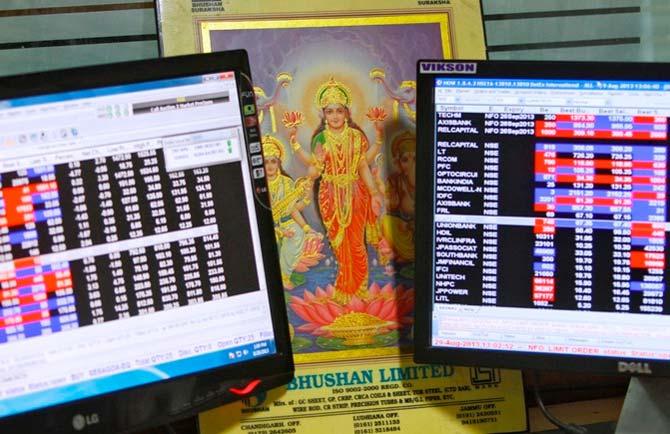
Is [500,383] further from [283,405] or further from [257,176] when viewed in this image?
[257,176]

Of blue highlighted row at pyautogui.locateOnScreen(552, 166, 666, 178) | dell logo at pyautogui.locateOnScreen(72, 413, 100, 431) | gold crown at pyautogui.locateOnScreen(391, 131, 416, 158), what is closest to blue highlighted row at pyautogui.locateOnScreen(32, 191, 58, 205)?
dell logo at pyautogui.locateOnScreen(72, 413, 100, 431)

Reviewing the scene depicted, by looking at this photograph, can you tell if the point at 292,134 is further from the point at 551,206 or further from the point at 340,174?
the point at 551,206

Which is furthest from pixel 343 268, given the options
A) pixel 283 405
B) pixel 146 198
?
pixel 146 198

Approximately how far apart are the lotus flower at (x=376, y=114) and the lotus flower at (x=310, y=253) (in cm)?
18

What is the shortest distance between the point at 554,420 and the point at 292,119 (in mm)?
539

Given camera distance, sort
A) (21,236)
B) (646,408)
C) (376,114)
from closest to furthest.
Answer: (21,236) < (646,408) < (376,114)

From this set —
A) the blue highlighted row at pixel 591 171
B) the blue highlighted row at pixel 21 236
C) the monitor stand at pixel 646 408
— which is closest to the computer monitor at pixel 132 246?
the blue highlighted row at pixel 21 236

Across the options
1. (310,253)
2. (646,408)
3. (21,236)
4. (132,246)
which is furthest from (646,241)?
(21,236)

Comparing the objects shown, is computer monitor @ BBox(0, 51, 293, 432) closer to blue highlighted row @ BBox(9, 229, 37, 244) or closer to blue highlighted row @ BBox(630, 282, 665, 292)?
blue highlighted row @ BBox(9, 229, 37, 244)

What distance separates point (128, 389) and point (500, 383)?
493 mm

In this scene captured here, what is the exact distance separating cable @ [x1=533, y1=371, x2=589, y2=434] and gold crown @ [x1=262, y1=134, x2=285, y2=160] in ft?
1.47

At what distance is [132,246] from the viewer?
81 cm

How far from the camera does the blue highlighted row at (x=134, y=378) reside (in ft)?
2.57

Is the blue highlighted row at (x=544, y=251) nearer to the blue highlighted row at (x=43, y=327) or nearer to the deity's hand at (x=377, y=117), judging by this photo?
the deity's hand at (x=377, y=117)
